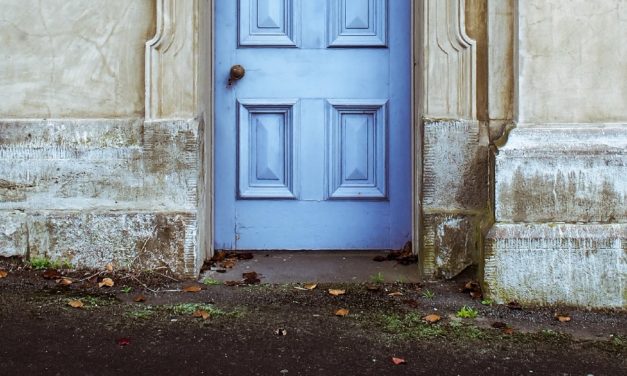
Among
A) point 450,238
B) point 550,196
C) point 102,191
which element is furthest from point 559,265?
point 102,191

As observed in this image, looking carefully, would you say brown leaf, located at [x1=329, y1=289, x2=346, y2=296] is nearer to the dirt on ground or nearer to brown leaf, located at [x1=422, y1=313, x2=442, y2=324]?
the dirt on ground

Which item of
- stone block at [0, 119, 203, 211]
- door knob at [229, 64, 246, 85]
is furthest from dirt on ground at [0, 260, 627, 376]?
door knob at [229, 64, 246, 85]

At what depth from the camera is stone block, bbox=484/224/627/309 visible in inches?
163

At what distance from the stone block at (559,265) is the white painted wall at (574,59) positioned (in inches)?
24.8

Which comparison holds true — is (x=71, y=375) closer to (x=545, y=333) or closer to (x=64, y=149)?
(x=64, y=149)

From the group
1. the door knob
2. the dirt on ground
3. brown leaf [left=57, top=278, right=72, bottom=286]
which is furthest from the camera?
the door knob

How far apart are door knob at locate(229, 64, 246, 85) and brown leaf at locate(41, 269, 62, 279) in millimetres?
1570

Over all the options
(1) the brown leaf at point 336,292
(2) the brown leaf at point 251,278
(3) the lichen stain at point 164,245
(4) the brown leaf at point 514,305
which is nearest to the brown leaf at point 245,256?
(2) the brown leaf at point 251,278

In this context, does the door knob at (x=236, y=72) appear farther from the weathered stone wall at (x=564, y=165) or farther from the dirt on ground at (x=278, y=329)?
the weathered stone wall at (x=564, y=165)

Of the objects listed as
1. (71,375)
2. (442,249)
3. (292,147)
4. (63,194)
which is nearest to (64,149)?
(63,194)

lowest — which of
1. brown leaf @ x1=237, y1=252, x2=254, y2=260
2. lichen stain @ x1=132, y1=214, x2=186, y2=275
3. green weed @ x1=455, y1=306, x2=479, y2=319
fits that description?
green weed @ x1=455, y1=306, x2=479, y2=319

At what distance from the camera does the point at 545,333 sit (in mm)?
3809

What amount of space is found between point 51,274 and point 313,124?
182 centimetres

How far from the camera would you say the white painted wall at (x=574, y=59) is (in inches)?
168
